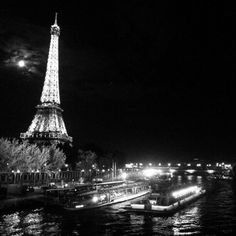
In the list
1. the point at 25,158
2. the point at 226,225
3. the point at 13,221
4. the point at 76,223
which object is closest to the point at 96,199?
the point at 76,223

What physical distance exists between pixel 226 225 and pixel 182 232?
6886 mm

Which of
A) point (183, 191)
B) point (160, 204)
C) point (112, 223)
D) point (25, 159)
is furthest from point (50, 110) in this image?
point (112, 223)

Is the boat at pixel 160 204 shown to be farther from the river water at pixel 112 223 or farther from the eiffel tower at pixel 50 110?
the eiffel tower at pixel 50 110

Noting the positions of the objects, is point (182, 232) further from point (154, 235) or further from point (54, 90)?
point (54, 90)

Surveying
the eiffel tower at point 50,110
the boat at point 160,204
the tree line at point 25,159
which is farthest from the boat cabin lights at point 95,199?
the eiffel tower at point 50,110

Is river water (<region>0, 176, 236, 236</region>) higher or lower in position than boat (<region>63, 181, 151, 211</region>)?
lower

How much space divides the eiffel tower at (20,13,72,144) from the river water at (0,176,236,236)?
77739 mm

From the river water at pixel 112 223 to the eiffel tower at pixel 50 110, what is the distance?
255ft

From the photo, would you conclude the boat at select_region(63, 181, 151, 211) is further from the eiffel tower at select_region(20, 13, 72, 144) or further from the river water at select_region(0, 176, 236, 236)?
the eiffel tower at select_region(20, 13, 72, 144)

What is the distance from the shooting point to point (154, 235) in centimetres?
3391

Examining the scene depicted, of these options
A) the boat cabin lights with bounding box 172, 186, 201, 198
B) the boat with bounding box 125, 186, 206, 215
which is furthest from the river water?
the boat cabin lights with bounding box 172, 186, 201, 198

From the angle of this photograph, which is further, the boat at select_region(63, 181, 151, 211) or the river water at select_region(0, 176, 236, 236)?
the boat at select_region(63, 181, 151, 211)

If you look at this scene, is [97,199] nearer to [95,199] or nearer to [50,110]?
[95,199]

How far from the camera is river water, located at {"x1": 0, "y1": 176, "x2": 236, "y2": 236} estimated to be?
34.8 m
